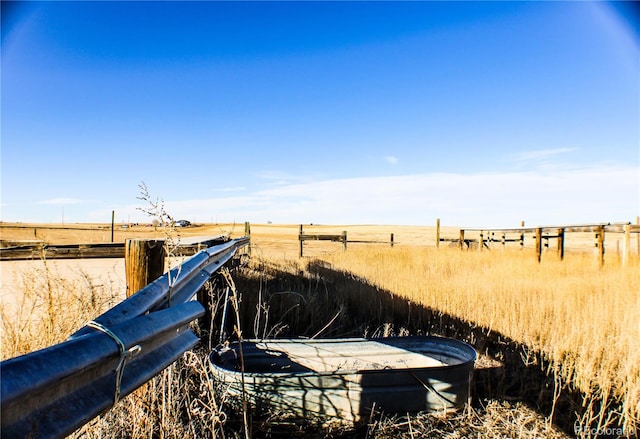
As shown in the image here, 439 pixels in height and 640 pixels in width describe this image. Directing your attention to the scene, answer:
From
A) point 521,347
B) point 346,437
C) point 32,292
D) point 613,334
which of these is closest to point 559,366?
point 521,347

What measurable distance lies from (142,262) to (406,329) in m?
3.34

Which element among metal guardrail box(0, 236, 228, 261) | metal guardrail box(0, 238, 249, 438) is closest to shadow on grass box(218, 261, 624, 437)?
metal guardrail box(0, 238, 249, 438)

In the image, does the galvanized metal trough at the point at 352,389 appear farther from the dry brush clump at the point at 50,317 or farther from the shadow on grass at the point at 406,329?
the dry brush clump at the point at 50,317

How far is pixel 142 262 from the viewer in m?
2.97

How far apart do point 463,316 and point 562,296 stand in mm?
2152

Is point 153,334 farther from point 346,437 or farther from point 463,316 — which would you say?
point 463,316

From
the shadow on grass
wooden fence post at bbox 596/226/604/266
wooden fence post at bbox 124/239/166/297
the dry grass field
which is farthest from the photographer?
wooden fence post at bbox 596/226/604/266

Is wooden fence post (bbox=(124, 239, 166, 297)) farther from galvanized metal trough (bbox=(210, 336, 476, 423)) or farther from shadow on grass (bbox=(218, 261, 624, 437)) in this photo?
shadow on grass (bbox=(218, 261, 624, 437))

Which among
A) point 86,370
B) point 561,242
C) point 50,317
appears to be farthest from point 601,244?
point 86,370

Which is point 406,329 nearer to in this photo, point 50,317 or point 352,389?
point 352,389

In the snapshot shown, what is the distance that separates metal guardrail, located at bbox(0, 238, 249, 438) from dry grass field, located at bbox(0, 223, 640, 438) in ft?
3.10

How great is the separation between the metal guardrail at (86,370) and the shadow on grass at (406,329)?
6.05 feet

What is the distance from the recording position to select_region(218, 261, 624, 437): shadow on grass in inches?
131

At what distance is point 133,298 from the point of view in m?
1.51
